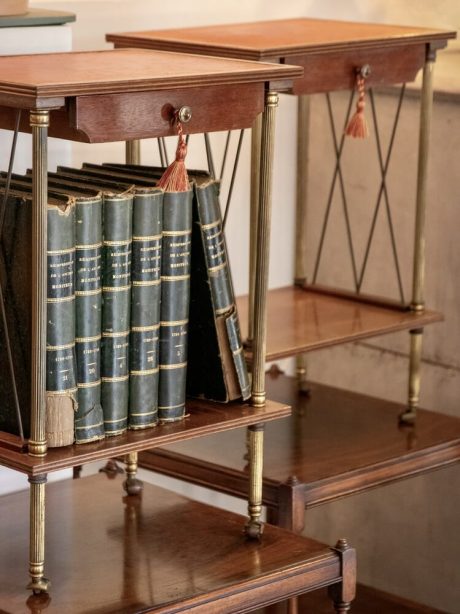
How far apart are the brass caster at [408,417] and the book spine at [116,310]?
0.90m

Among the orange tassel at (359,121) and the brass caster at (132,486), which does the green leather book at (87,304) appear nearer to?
the brass caster at (132,486)

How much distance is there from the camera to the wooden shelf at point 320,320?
2473 mm

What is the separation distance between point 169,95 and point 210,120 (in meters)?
0.09

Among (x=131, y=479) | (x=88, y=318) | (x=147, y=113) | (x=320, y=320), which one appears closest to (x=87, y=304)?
(x=88, y=318)

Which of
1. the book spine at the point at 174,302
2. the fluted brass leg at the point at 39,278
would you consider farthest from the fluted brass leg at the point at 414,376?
the fluted brass leg at the point at 39,278

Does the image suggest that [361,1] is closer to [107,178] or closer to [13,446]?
[107,178]

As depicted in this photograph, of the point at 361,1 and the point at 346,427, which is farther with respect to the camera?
the point at 361,1

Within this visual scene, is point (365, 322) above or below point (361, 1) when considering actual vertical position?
below

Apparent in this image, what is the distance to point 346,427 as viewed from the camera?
8.50 feet

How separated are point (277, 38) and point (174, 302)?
0.72 m

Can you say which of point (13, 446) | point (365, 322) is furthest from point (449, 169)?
point (13, 446)

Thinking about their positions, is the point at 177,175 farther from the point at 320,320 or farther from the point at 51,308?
the point at 320,320

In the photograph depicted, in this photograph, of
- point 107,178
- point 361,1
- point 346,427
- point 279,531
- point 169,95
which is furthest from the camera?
point 361,1

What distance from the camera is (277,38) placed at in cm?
239
